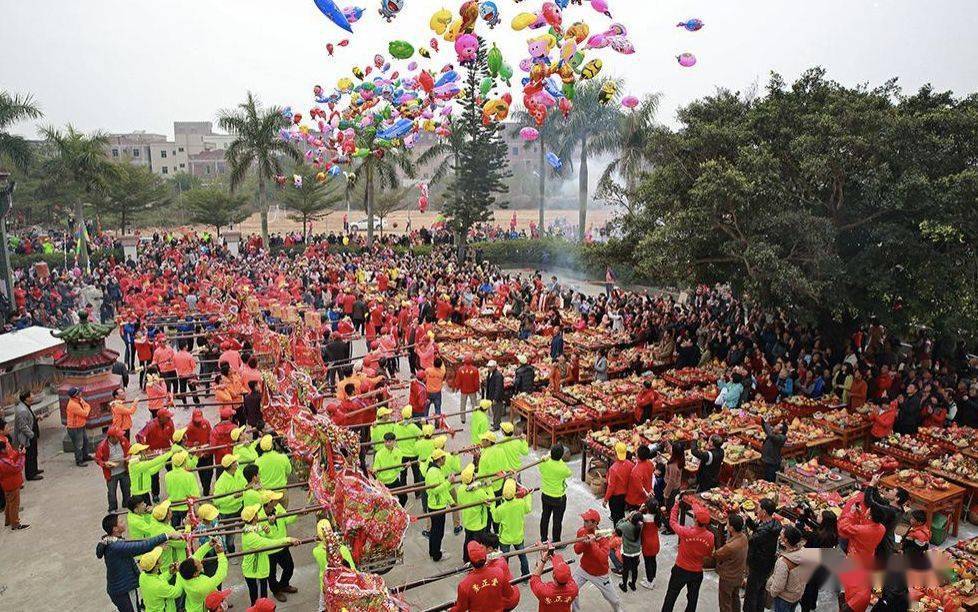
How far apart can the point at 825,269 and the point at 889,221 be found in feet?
5.57

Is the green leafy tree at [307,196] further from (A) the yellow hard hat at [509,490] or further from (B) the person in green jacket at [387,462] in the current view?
(A) the yellow hard hat at [509,490]

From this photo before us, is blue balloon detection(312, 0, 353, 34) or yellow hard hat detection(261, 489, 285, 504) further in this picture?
blue balloon detection(312, 0, 353, 34)

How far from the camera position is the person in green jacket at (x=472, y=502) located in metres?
7.75

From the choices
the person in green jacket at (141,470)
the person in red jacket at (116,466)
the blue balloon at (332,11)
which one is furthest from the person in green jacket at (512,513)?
the blue balloon at (332,11)

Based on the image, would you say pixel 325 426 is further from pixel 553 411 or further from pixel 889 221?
pixel 889 221

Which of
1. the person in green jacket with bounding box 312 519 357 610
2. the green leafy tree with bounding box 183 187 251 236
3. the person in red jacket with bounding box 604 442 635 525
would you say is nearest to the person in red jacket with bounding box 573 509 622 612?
the person in red jacket with bounding box 604 442 635 525

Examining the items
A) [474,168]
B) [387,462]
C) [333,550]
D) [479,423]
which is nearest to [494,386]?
[479,423]

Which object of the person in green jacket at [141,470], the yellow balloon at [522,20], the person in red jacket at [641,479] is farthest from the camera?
the yellow balloon at [522,20]

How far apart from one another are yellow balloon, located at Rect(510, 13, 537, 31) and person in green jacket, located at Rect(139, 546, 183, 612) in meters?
12.6

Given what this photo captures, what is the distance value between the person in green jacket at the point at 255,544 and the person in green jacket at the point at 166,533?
0.64 metres

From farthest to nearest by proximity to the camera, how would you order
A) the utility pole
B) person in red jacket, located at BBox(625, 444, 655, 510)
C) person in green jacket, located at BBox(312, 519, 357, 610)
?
the utility pole
person in red jacket, located at BBox(625, 444, 655, 510)
person in green jacket, located at BBox(312, 519, 357, 610)

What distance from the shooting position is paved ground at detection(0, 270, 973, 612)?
7.88 m

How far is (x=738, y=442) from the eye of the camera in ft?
35.2

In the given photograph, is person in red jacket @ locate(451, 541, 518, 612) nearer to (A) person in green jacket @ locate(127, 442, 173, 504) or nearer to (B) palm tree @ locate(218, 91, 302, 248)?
(A) person in green jacket @ locate(127, 442, 173, 504)
